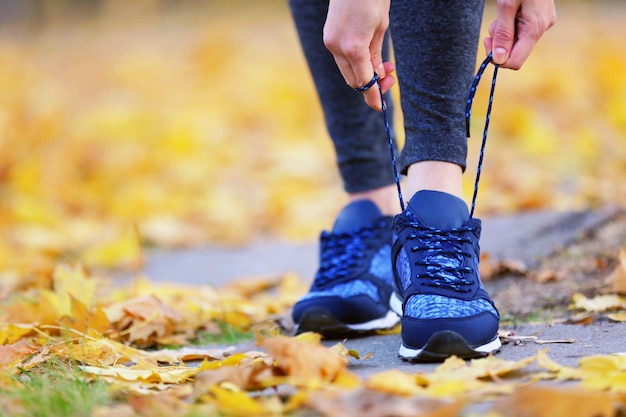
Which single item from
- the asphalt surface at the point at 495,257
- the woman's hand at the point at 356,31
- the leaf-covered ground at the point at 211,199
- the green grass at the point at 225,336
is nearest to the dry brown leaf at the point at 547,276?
the leaf-covered ground at the point at 211,199

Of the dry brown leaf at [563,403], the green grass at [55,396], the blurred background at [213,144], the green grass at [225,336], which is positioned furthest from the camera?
the blurred background at [213,144]

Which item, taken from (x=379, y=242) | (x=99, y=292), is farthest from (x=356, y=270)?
(x=99, y=292)

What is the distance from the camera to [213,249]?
279cm

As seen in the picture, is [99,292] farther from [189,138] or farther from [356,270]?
[189,138]

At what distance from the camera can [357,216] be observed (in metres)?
1.51

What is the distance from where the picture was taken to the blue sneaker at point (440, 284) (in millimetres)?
1103

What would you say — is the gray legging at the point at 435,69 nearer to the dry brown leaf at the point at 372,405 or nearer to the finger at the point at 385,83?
the finger at the point at 385,83

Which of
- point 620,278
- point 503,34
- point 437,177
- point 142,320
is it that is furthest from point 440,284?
point 142,320

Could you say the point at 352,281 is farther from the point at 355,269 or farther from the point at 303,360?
the point at 303,360

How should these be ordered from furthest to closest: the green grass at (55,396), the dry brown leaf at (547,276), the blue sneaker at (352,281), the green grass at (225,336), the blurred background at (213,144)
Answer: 1. the blurred background at (213,144)
2. the dry brown leaf at (547,276)
3. the green grass at (225,336)
4. the blue sneaker at (352,281)
5. the green grass at (55,396)

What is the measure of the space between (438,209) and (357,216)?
32 centimetres

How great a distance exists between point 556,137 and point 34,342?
10.5 feet

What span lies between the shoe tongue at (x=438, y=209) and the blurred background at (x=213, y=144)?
728 millimetres

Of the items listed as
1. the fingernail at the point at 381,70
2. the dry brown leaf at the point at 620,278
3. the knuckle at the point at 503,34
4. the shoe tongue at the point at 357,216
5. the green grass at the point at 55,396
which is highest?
the knuckle at the point at 503,34
